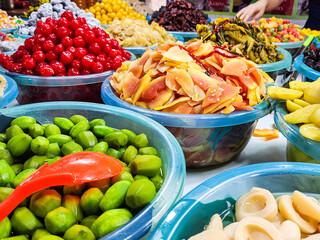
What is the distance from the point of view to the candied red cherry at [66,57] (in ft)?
4.50

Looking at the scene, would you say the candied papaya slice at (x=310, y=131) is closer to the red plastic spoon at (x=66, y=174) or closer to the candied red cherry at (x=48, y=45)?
the red plastic spoon at (x=66, y=174)

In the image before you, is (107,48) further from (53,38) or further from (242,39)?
(242,39)

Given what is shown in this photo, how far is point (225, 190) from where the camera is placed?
0.64 metres

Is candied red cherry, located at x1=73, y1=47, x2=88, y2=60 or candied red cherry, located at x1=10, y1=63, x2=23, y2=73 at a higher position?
candied red cherry, located at x1=73, y1=47, x2=88, y2=60

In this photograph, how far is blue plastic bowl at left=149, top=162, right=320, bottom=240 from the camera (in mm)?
549

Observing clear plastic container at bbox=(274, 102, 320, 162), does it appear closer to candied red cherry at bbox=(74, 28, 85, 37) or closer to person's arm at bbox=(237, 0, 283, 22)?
candied red cherry at bbox=(74, 28, 85, 37)

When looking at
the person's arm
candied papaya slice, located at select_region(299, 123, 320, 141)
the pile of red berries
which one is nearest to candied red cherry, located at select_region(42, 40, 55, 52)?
the pile of red berries

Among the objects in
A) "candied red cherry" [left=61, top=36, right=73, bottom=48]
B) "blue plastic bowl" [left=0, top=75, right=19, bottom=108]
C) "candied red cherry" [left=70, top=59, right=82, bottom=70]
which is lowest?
"blue plastic bowl" [left=0, top=75, right=19, bottom=108]

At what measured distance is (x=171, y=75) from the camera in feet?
3.45

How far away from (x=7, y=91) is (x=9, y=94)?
0.02 metres

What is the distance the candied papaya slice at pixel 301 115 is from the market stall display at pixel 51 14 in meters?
1.85

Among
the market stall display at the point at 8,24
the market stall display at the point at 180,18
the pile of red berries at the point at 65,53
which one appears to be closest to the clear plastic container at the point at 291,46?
the market stall display at the point at 180,18

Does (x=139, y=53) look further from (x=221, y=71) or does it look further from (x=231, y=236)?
(x=231, y=236)

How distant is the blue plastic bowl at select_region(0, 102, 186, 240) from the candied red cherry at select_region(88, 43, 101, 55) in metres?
0.53
